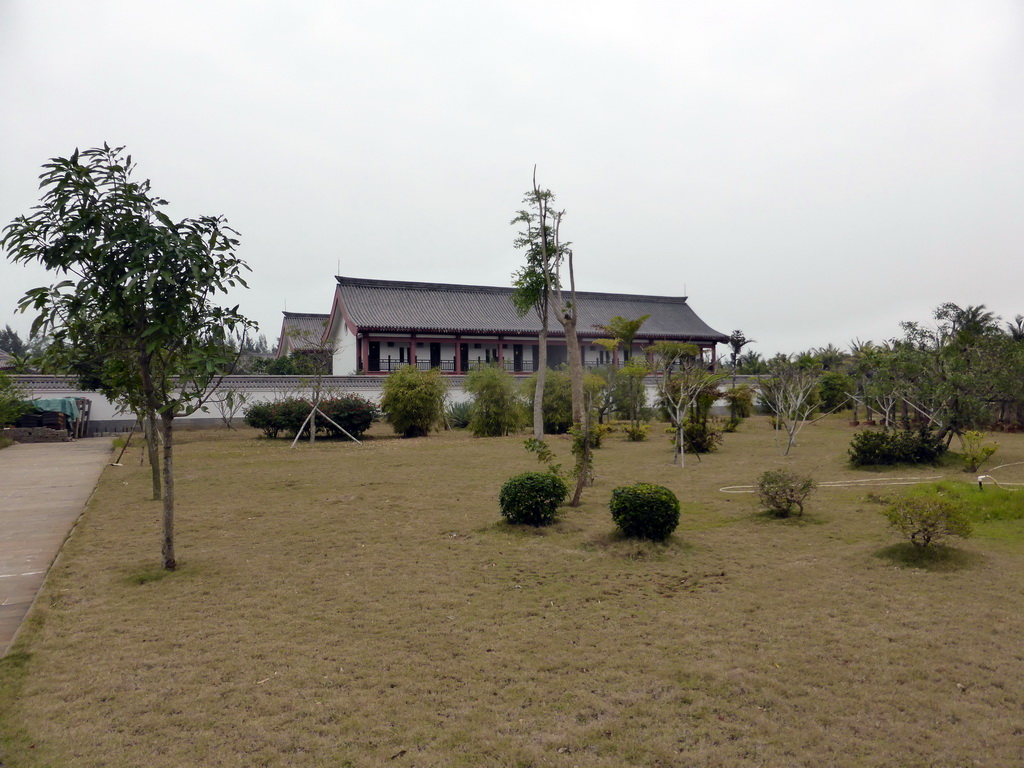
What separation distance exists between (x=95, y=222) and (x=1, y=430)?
1954 centimetres

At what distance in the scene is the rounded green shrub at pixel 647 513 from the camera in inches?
Answer: 280

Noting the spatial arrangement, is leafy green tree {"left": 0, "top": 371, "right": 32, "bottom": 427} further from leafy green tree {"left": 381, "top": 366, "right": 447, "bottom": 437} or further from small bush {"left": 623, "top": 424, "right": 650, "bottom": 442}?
small bush {"left": 623, "top": 424, "right": 650, "bottom": 442}

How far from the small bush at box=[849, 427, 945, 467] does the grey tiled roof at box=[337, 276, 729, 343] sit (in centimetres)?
1997

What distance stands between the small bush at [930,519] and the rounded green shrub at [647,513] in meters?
2.11

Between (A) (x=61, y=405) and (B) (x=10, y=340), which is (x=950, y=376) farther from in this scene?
(B) (x=10, y=340)

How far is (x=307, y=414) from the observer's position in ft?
65.8

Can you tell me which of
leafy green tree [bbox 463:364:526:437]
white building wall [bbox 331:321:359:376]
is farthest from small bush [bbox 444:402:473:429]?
white building wall [bbox 331:321:359:376]

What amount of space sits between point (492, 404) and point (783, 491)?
45.8ft

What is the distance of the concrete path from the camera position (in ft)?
18.9

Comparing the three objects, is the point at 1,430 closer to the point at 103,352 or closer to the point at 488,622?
the point at 103,352

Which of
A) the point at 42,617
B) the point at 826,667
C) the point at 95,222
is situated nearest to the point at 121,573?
the point at 42,617

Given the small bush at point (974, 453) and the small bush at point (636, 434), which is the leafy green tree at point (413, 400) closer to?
the small bush at point (636, 434)

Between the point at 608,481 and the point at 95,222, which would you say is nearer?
the point at 95,222

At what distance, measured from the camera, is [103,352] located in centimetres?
616
